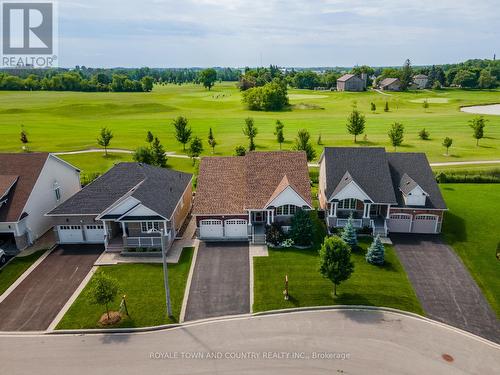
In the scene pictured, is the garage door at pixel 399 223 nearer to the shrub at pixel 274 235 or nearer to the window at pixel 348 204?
the window at pixel 348 204

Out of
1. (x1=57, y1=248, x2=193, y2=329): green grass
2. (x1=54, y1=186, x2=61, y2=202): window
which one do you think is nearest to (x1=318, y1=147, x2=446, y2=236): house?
(x1=57, y1=248, x2=193, y2=329): green grass

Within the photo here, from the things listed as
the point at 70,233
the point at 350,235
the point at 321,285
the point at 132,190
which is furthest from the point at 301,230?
the point at 70,233

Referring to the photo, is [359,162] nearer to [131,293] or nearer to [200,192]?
[200,192]

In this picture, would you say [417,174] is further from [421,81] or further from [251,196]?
[421,81]

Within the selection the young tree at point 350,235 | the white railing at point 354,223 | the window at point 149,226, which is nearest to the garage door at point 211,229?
the window at point 149,226

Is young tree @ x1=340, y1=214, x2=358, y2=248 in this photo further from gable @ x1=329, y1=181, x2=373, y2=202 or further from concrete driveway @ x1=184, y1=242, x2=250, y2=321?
concrete driveway @ x1=184, y1=242, x2=250, y2=321

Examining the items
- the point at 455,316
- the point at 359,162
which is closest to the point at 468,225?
the point at 359,162
